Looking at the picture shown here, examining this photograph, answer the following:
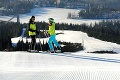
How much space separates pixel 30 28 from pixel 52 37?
1.31m

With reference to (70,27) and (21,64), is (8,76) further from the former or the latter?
(70,27)

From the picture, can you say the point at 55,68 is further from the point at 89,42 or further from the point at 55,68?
the point at 89,42

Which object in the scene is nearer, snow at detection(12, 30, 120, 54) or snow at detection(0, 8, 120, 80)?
snow at detection(0, 8, 120, 80)

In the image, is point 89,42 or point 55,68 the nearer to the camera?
point 55,68

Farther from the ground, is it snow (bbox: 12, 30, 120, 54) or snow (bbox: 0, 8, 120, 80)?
snow (bbox: 0, 8, 120, 80)

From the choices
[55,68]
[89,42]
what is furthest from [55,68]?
[89,42]

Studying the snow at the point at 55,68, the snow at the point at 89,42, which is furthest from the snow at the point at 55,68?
the snow at the point at 89,42

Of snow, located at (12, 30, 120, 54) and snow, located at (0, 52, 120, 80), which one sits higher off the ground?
snow, located at (0, 52, 120, 80)

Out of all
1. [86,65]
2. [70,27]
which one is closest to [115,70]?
[86,65]

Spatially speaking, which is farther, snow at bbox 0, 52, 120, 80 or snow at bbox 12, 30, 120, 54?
snow at bbox 12, 30, 120, 54

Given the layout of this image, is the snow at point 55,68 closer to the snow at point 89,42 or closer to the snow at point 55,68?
the snow at point 55,68

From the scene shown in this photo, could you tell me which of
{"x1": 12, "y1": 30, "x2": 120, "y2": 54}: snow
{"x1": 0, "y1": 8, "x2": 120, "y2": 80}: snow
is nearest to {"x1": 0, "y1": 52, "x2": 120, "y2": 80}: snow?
{"x1": 0, "y1": 8, "x2": 120, "y2": 80}: snow

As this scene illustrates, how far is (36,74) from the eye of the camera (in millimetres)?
11273

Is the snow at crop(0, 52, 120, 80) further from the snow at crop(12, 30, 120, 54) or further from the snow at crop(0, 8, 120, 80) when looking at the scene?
the snow at crop(12, 30, 120, 54)
